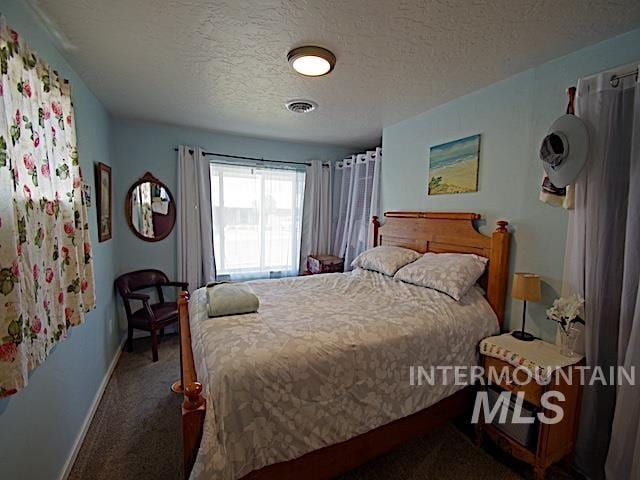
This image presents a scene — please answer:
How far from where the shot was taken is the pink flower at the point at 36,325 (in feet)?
3.98

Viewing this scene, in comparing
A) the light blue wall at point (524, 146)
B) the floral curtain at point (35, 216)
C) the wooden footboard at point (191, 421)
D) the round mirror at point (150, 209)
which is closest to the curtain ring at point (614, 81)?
the light blue wall at point (524, 146)

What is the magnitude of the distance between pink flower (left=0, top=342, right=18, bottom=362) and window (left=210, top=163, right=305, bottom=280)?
280 centimetres

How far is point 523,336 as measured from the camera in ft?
6.42

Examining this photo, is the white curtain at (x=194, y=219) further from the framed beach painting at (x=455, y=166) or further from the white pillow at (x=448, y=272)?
the framed beach painting at (x=455, y=166)

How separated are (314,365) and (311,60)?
5.80 feet

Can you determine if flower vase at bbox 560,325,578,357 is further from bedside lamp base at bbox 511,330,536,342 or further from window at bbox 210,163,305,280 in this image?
window at bbox 210,163,305,280

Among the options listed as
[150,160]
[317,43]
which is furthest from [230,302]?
[150,160]

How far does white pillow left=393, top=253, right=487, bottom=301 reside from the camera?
2.14 m

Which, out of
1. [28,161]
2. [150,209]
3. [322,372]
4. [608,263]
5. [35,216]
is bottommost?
[322,372]

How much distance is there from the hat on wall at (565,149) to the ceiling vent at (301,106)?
1.79m

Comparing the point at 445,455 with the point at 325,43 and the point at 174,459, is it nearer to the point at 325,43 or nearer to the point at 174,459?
the point at 174,459

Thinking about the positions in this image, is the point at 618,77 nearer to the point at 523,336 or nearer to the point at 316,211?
the point at 523,336

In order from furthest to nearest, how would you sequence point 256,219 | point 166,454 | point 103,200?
point 256,219 → point 103,200 → point 166,454

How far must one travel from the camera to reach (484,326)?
2.06 meters
